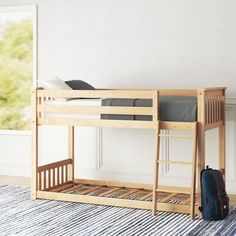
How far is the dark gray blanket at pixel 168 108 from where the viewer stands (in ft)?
13.3

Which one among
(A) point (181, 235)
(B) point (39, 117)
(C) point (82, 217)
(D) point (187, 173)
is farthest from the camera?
(D) point (187, 173)

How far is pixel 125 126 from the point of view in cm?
430

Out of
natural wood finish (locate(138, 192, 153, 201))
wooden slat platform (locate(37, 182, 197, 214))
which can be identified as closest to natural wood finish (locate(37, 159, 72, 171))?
wooden slat platform (locate(37, 182, 197, 214))

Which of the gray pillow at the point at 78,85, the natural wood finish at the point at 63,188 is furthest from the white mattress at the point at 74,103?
the natural wood finish at the point at 63,188

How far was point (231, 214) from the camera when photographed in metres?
4.11

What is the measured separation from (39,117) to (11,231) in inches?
Result: 50.2

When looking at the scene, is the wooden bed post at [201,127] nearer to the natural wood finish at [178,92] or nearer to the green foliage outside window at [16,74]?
the natural wood finish at [178,92]

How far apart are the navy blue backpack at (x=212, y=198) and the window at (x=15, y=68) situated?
8.13 ft

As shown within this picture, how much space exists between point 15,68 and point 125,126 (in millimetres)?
1995

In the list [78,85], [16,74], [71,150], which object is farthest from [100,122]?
[16,74]

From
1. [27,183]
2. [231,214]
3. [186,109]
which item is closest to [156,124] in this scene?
[186,109]

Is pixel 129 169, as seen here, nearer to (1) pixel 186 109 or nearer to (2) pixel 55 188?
(2) pixel 55 188

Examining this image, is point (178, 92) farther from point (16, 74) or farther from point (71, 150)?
point (16, 74)

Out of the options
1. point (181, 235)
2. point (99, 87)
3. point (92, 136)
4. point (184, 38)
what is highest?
point (184, 38)
